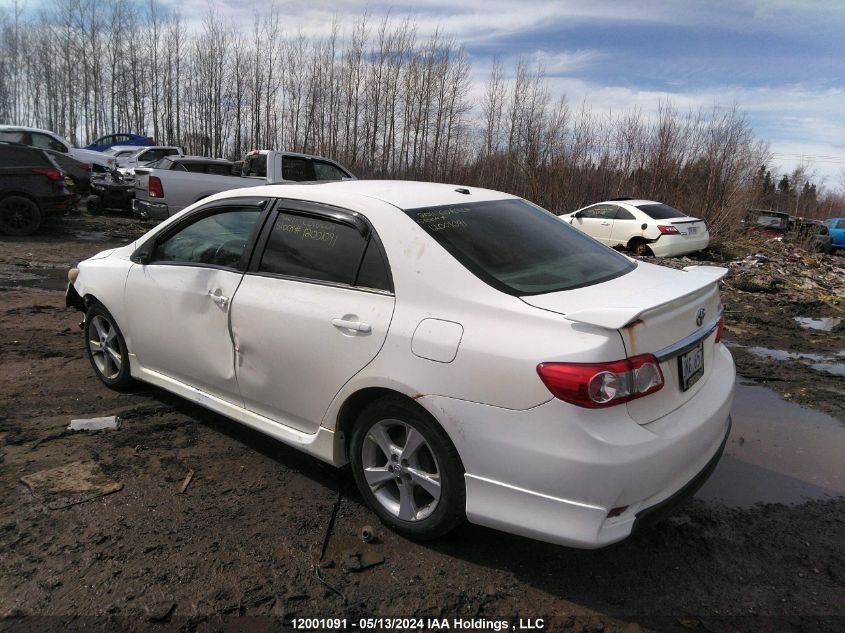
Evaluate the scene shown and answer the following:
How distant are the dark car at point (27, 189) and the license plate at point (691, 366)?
13.3m

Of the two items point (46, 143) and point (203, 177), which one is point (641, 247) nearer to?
point (203, 177)

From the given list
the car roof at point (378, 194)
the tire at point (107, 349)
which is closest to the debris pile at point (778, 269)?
the car roof at point (378, 194)

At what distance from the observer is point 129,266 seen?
4152 mm

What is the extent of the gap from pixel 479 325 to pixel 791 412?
3855 mm

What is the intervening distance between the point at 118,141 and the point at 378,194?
29.7m

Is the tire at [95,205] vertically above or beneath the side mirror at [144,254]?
beneath

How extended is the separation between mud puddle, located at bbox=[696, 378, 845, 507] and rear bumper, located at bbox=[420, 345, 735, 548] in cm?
128

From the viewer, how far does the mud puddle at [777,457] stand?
3504 mm

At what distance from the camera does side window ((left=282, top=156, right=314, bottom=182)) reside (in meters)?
13.8

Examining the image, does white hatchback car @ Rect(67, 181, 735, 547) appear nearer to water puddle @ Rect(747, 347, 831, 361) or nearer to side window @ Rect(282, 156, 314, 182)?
water puddle @ Rect(747, 347, 831, 361)

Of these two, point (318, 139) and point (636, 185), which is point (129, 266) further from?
point (318, 139)

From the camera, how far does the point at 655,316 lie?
2.43 meters

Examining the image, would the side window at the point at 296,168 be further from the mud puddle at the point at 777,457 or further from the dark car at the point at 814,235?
the dark car at the point at 814,235

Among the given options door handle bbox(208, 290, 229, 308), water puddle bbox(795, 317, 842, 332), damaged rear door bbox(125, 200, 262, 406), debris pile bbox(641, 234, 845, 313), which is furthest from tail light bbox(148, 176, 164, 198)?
water puddle bbox(795, 317, 842, 332)
